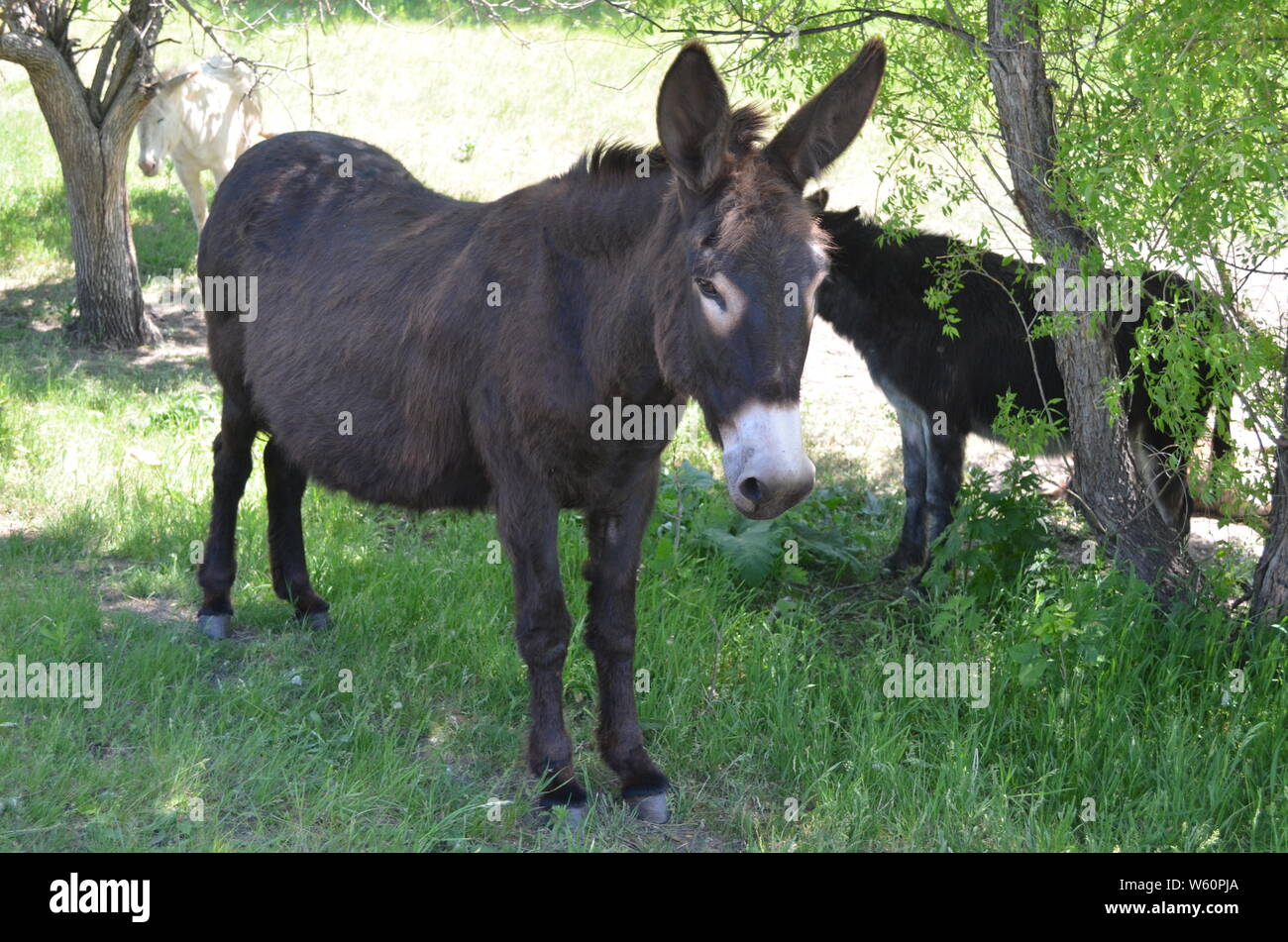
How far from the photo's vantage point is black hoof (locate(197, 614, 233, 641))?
489cm

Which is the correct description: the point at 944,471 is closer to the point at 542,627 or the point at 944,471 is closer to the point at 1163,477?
the point at 1163,477

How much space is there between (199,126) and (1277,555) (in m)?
8.44

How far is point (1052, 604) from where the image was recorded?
4.60 metres

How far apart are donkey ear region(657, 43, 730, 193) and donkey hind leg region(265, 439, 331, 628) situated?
2647 millimetres

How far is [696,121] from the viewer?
3.15 meters

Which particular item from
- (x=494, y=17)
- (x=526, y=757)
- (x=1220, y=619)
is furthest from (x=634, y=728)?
(x=494, y=17)

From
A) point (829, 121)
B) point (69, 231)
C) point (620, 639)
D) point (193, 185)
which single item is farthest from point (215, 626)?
point (69, 231)

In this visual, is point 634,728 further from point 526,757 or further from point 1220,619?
point 1220,619

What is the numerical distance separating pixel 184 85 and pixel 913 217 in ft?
22.0

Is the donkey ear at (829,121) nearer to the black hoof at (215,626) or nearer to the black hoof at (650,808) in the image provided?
the black hoof at (650,808)

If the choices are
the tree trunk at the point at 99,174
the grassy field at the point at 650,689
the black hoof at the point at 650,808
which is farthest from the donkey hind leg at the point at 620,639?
the tree trunk at the point at 99,174

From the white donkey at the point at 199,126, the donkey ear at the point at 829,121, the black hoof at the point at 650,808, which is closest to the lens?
the donkey ear at the point at 829,121

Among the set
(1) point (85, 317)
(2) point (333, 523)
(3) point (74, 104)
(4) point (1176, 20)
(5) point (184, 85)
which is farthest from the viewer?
(5) point (184, 85)

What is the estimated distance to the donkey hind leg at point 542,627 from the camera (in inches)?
144
